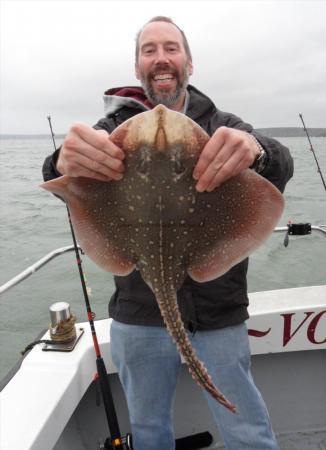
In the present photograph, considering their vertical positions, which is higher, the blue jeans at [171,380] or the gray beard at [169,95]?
the gray beard at [169,95]

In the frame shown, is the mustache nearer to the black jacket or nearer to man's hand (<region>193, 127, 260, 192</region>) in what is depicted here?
the black jacket

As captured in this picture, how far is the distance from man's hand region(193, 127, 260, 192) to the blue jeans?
1.23m

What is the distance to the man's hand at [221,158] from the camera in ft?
4.80

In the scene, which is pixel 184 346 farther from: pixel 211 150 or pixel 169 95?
pixel 169 95

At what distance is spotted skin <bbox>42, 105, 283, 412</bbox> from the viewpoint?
4.94 ft

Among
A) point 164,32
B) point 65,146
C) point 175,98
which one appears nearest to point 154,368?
point 65,146

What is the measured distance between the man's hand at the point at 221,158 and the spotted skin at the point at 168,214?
0.18 ft

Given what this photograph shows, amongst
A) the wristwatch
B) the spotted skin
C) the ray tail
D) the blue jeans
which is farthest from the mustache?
the blue jeans

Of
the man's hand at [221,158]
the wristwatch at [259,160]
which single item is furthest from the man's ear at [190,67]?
the man's hand at [221,158]

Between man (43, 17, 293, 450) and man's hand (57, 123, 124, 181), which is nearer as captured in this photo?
man's hand (57, 123, 124, 181)

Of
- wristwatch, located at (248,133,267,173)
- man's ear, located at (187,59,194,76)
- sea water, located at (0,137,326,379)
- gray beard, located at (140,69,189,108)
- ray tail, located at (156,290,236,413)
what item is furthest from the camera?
sea water, located at (0,137,326,379)

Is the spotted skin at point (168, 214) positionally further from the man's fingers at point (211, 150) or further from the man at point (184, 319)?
the man at point (184, 319)

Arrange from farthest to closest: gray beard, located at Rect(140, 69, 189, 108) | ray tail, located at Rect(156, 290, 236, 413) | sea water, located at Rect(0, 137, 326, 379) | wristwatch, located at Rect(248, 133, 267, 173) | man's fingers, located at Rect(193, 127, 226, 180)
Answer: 1. sea water, located at Rect(0, 137, 326, 379)
2. gray beard, located at Rect(140, 69, 189, 108)
3. wristwatch, located at Rect(248, 133, 267, 173)
4. ray tail, located at Rect(156, 290, 236, 413)
5. man's fingers, located at Rect(193, 127, 226, 180)

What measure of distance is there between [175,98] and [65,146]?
1226 mm
